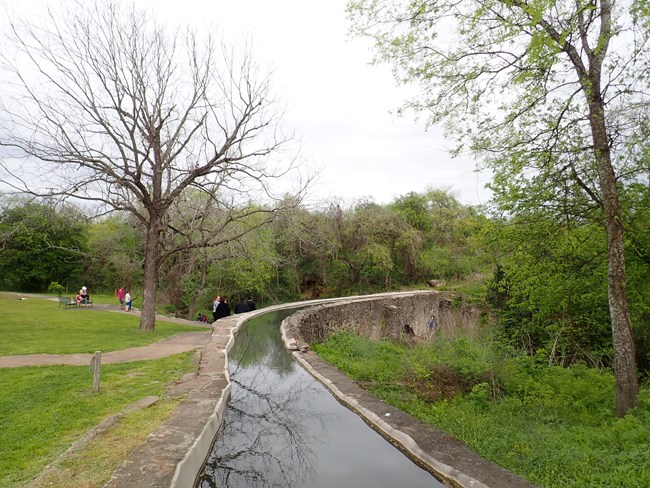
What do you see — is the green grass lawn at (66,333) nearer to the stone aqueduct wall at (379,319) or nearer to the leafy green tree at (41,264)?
the stone aqueduct wall at (379,319)

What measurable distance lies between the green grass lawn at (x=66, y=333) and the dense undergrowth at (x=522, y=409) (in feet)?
19.6

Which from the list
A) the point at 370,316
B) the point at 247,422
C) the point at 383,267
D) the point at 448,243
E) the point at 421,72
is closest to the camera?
the point at 247,422

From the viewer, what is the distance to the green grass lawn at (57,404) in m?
4.44

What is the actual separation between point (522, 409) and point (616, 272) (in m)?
2.78

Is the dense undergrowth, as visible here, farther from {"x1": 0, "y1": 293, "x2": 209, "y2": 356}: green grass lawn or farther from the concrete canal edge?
{"x1": 0, "y1": 293, "x2": 209, "y2": 356}: green grass lawn

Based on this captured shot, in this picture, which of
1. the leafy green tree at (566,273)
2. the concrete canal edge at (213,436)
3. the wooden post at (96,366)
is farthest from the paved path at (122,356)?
the leafy green tree at (566,273)

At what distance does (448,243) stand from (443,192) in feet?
21.8

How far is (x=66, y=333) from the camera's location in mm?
13469

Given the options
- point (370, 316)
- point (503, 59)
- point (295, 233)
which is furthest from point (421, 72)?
point (370, 316)

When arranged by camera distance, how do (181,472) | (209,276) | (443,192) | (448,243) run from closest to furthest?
(181,472) < (209,276) < (448,243) < (443,192)

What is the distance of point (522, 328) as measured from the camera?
1428 centimetres

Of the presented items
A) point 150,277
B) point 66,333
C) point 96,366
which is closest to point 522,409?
point 96,366

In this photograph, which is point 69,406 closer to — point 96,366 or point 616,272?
point 96,366

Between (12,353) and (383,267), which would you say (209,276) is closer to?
(383,267)
